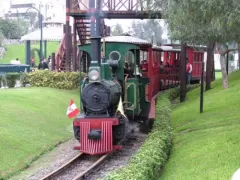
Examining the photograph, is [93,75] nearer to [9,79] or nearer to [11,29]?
[9,79]

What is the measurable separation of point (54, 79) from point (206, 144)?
13.6 meters

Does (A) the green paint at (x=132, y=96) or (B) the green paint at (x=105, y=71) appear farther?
(A) the green paint at (x=132, y=96)

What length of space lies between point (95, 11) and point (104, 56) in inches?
51.1

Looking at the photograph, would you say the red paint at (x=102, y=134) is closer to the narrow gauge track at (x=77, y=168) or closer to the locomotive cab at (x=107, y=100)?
the locomotive cab at (x=107, y=100)

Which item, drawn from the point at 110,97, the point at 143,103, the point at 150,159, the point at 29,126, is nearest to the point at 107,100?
the point at 110,97

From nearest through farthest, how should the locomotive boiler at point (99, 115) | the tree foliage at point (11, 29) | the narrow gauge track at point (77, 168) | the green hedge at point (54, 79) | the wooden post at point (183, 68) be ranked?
the narrow gauge track at point (77, 168) < the locomotive boiler at point (99, 115) < the wooden post at point (183, 68) < the green hedge at point (54, 79) < the tree foliage at point (11, 29)

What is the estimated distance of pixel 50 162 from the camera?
10672mm

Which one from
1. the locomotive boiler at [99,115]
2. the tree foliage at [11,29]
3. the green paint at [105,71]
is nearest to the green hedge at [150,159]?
the locomotive boiler at [99,115]

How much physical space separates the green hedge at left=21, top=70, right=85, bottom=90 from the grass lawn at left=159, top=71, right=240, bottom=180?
728 cm

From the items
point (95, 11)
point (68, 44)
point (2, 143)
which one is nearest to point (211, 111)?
point (95, 11)

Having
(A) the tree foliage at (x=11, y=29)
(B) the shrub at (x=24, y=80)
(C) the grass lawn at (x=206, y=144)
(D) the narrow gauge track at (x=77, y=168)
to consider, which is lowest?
(D) the narrow gauge track at (x=77, y=168)

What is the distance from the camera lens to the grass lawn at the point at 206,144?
805 cm

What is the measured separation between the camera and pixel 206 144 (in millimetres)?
10250

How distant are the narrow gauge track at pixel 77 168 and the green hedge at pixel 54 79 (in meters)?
11.6
